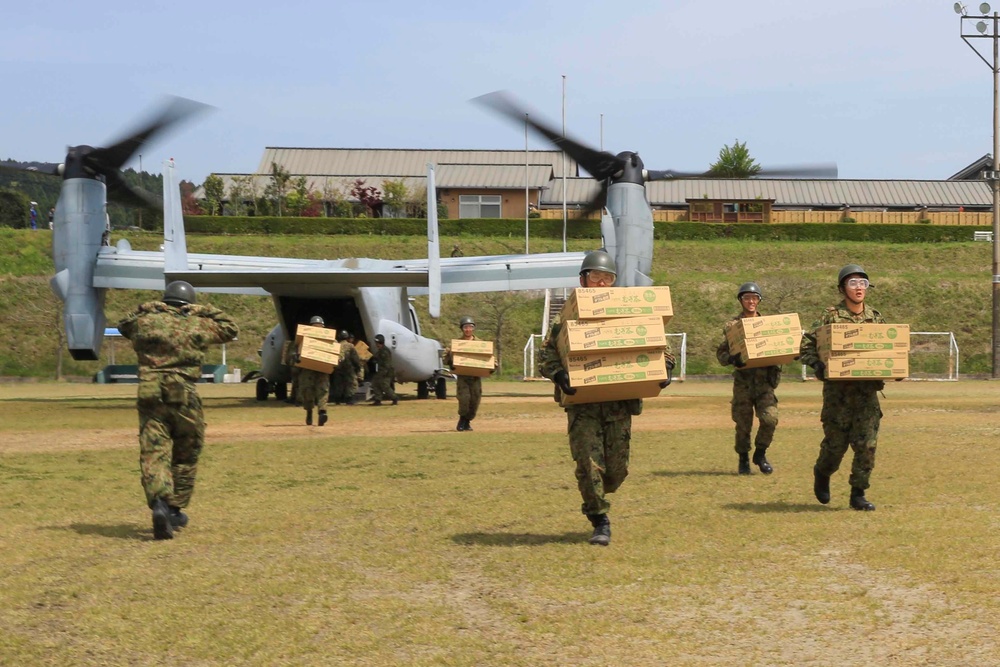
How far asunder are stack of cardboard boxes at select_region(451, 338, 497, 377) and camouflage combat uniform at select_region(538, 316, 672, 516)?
458 inches

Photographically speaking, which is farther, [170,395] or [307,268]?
[307,268]

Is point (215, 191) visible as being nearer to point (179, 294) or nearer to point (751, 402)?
point (751, 402)

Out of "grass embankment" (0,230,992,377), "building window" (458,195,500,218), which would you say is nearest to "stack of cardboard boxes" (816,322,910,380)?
"grass embankment" (0,230,992,377)

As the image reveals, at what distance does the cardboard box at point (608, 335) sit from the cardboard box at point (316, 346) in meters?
12.7

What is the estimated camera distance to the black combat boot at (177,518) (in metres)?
9.69

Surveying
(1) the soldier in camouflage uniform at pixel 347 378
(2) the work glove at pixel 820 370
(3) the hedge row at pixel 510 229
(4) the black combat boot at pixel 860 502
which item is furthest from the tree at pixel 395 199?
(4) the black combat boot at pixel 860 502

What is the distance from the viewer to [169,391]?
9.42 m

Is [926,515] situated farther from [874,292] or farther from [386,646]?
[874,292]

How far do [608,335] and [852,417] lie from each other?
9.78 feet

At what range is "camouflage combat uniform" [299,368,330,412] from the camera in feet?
71.1

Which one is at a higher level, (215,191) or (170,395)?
(215,191)

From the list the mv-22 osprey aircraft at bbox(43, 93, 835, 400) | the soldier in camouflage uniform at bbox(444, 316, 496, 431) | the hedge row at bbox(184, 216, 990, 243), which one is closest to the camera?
the soldier in camouflage uniform at bbox(444, 316, 496, 431)

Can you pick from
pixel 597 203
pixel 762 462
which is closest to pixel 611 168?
pixel 597 203

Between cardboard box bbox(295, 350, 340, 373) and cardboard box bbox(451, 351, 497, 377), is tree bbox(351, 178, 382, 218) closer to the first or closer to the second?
cardboard box bbox(295, 350, 340, 373)
